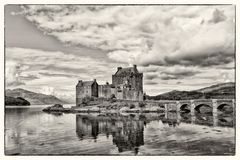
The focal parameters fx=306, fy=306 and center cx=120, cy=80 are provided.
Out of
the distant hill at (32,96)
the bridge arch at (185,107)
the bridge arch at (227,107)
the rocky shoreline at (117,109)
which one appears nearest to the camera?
the distant hill at (32,96)

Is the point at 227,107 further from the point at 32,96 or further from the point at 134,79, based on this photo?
the point at 32,96

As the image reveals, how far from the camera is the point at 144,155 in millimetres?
13375

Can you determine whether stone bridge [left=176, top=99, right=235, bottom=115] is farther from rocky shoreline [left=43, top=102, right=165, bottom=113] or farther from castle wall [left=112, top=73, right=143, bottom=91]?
castle wall [left=112, top=73, right=143, bottom=91]

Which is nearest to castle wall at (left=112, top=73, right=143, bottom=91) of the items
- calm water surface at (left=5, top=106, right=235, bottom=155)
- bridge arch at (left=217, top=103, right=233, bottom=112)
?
calm water surface at (left=5, top=106, right=235, bottom=155)

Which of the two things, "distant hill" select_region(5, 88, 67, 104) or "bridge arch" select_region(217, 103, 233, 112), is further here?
"bridge arch" select_region(217, 103, 233, 112)

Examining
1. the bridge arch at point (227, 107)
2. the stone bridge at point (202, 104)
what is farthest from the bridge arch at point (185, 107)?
the bridge arch at point (227, 107)

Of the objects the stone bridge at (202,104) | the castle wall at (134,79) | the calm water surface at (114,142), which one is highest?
the castle wall at (134,79)

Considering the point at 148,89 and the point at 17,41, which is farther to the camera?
the point at 148,89

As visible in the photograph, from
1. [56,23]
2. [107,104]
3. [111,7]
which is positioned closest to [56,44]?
[56,23]

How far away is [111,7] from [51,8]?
307 cm

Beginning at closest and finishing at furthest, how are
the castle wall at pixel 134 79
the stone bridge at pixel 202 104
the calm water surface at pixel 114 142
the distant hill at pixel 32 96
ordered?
the calm water surface at pixel 114 142 → the distant hill at pixel 32 96 → the castle wall at pixel 134 79 → the stone bridge at pixel 202 104

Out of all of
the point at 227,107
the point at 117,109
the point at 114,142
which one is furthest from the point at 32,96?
the point at 117,109

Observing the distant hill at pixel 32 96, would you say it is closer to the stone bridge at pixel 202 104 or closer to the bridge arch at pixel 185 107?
the stone bridge at pixel 202 104

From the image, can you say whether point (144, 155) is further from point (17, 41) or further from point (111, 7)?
point (17, 41)
